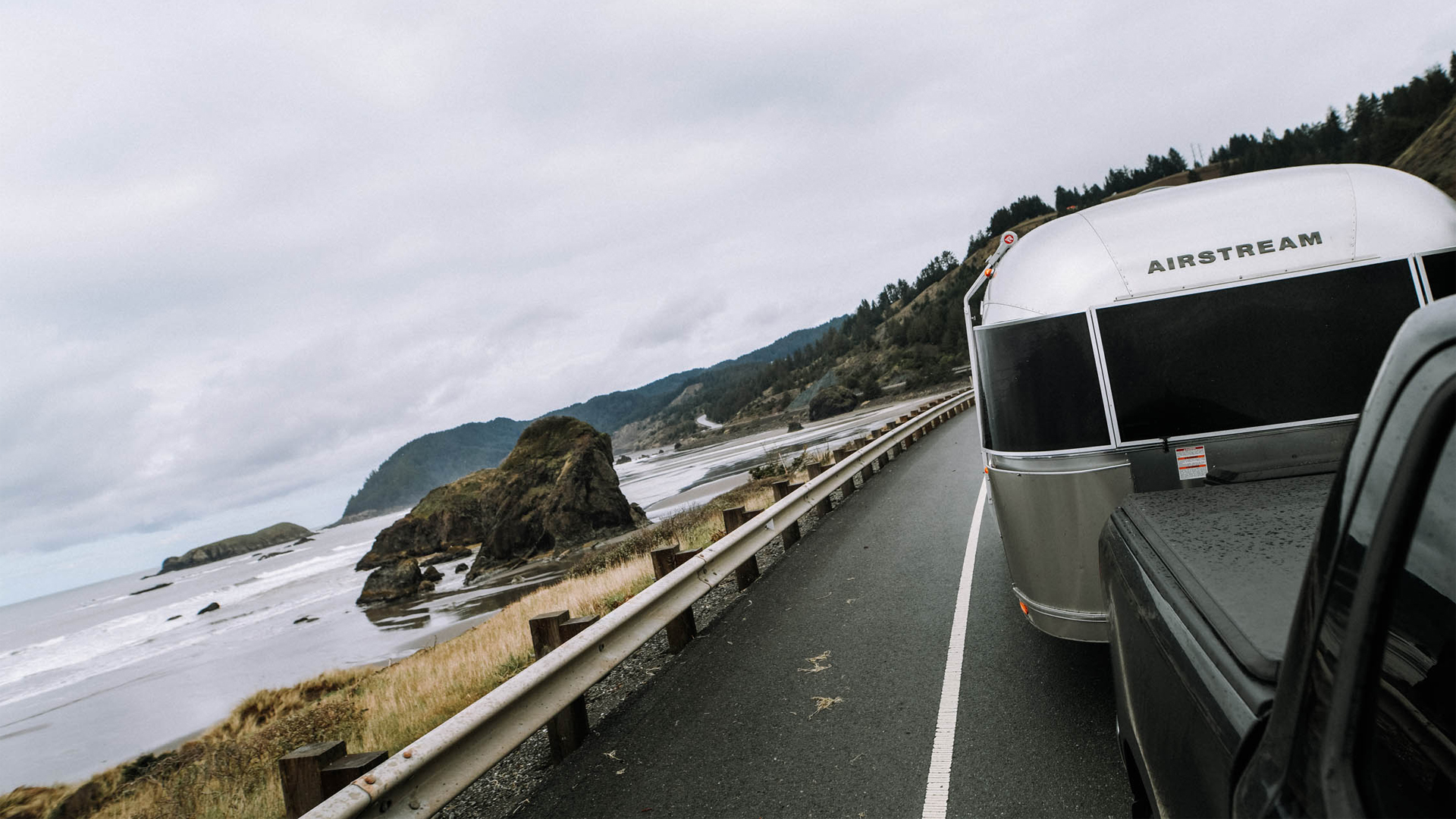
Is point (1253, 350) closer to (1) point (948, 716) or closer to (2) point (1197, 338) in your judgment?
(2) point (1197, 338)

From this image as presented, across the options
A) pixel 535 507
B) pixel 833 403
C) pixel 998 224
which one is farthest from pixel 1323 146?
pixel 535 507

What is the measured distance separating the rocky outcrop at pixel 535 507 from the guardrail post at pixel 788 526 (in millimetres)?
18500

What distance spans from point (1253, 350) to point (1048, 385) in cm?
99

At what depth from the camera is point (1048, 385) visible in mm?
4133

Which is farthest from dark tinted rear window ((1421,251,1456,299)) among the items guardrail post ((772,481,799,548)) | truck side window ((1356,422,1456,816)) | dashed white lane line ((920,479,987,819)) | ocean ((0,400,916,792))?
ocean ((0,400,916,792))

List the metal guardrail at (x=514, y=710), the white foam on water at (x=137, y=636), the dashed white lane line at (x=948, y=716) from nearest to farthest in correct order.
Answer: the metal guardrail at (x=514, y=710) < the dashed white lane line at (x=948, y=716) < the white foam on water at (x=137, y=636)

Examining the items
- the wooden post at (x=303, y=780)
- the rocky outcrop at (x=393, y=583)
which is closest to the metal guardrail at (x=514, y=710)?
the wooden post at (x=303, y=780)

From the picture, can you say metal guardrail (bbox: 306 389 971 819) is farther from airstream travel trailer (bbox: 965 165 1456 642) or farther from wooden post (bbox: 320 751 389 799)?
airstream travel trailer (bbox: 965 165 1456 642)

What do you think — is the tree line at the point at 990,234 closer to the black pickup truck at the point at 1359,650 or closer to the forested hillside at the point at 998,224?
the forested hillside at the point at 998,224

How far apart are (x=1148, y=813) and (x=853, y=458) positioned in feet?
34.7

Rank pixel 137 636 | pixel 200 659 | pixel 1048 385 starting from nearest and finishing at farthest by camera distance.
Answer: pixel 1048 385 → pixel 200 659 → pixel 137 636

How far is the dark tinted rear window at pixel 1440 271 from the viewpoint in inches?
144

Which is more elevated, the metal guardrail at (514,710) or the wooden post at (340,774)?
the wooden post at (340,774)

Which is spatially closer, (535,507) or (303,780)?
(303,780)
